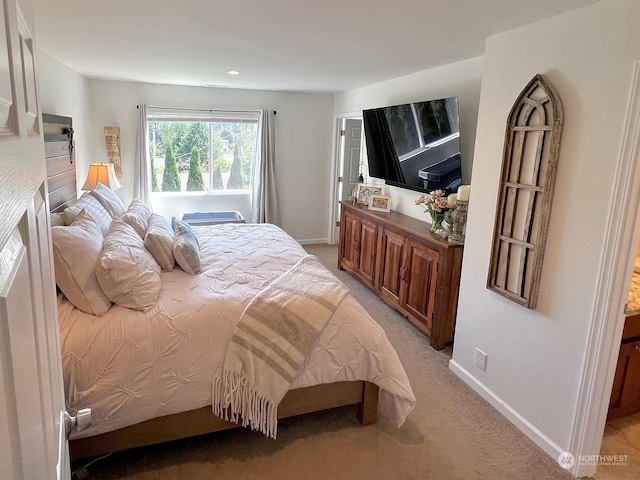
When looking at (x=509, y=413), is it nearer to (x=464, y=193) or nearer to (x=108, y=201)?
(x=464, y=193)

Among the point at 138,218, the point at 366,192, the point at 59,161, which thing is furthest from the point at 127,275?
the point at 366,192

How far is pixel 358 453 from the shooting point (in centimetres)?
225

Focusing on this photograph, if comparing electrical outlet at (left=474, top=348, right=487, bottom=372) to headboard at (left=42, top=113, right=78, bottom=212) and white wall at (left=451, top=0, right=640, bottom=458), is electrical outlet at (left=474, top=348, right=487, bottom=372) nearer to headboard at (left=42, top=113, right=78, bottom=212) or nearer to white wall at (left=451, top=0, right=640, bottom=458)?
white wall at (left=451, top=0, right=640, bottom=458)

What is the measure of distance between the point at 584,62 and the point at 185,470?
2779mm

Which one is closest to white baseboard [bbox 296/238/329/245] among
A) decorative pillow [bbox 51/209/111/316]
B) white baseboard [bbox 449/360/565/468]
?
white baseboard [bbox 449/360/565/468]

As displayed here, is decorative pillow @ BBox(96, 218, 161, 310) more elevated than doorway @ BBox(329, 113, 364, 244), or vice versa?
doorway @ BBox(329, 113, 364, 244)

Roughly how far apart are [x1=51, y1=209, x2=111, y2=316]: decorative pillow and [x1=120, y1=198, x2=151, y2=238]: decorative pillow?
2.85 ft

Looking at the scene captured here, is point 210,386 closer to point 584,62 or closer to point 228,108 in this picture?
point 584,62

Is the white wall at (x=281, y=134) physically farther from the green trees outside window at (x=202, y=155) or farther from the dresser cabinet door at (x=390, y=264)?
the dresser cabinet door at (x=390, y=264)

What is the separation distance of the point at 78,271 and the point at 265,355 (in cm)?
99

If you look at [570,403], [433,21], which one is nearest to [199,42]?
[433,21]

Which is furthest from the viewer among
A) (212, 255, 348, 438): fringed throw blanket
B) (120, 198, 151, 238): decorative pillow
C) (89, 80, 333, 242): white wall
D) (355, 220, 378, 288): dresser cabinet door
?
(89, 80, 333, 242): white wall

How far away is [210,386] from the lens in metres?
2.09

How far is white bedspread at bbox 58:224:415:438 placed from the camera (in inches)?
75.7
